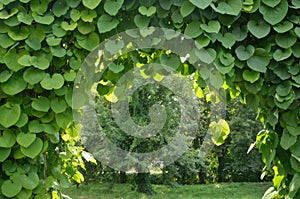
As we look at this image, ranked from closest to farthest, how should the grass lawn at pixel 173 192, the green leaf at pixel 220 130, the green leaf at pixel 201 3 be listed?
Result: the green leaf at pixel 201 3, the green leaf at pixel 220 130, the grass lawn at pixel 173 192

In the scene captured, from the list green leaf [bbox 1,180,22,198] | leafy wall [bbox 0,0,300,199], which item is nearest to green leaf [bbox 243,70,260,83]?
leafy wall [bbox 0,0,300,199]

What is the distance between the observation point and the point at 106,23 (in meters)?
1.28

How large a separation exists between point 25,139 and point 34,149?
0.15 ft

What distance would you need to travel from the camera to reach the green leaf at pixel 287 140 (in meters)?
1.33

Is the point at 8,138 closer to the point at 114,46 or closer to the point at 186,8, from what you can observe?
the point at 114,46

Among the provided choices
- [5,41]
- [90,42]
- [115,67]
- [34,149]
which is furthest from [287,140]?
[5,41]

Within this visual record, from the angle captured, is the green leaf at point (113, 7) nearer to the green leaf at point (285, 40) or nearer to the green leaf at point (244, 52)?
the green leaf at point (244, 52)

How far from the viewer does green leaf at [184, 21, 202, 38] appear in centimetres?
128

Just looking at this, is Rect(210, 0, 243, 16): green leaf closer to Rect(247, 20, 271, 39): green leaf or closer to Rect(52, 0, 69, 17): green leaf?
Rect(247, 20, 271, 39): green leaf

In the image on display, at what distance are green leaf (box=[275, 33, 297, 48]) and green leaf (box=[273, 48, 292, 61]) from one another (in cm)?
2

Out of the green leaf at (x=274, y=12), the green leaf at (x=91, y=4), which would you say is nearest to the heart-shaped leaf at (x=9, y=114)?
the green leaf at (x=91, y=4)

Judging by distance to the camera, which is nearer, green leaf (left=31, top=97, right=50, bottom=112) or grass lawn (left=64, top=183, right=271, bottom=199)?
green leaf (left=31, top=97, right=50, bottom=112)

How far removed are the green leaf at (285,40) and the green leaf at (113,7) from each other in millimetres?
528

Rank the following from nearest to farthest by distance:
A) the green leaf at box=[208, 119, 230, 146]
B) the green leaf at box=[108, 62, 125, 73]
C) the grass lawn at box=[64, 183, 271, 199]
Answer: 1. the green leaf at box=[108, 62, 125, 73]
2. the green leaf at box=[208, 119, 230, 146]
3. the grass lawn at box=[64, 183, 271, 199]
